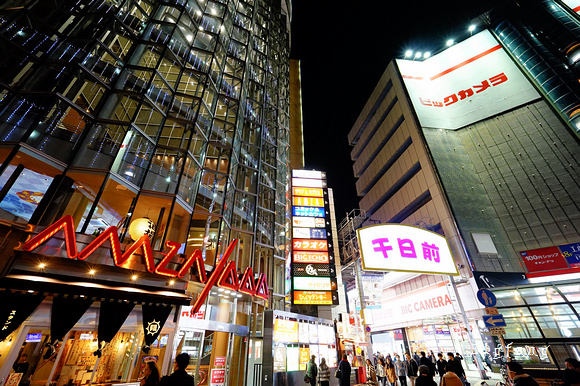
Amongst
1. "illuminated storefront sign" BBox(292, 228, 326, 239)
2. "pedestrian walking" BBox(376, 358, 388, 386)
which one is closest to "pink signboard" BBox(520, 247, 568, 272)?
"pedestrian walking" BBox(376, 358, 388, 386)

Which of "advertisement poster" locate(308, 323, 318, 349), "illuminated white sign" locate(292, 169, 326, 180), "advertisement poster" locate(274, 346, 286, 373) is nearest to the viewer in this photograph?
"advertisement poster" locate(274, 346, 286, 373)

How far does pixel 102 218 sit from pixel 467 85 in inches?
1704

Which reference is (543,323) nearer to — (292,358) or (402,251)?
(402,251)

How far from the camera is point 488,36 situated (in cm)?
3522

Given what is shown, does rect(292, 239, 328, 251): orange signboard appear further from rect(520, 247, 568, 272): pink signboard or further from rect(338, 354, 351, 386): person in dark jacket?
rect(520, 247, 568, 272): pink signboard

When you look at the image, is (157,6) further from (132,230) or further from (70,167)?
(132,230)

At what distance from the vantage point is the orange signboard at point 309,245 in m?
19.7

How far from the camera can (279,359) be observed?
12.1 m

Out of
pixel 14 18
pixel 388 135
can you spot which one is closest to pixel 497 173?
pixel 388 135

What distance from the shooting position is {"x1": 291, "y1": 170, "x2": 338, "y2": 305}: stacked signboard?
58.3 ft

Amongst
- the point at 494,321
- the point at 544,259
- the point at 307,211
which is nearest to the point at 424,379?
the point at 494,321

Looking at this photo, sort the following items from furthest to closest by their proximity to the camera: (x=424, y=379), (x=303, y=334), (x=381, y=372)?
(x=381, y=372) < (x=303, y=334) < (x=424, y=379)

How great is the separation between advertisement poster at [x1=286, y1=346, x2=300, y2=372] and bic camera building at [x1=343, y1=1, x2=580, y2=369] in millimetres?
10497

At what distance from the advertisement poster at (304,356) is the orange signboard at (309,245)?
7.16m
